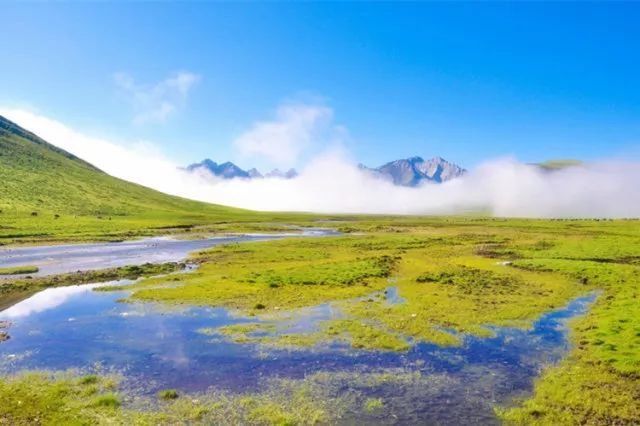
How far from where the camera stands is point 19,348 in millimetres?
28594

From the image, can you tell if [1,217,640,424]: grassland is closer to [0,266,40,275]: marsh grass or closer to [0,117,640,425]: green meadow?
[0,117,640,425]: green meadow

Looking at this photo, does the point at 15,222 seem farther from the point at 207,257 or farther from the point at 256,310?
the point at 256,310

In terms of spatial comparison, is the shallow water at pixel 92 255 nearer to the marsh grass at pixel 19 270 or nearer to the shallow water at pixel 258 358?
the marsh grass at pixel 19 270

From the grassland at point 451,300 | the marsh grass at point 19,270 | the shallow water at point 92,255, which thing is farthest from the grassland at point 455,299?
the marsh grass at point 19,270

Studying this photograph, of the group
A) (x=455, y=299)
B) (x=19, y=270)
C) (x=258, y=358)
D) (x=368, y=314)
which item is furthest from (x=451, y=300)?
(x=19, y=270)

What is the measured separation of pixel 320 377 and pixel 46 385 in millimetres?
14688

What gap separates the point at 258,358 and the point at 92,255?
202 feet

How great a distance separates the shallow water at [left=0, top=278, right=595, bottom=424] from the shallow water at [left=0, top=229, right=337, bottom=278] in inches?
1159

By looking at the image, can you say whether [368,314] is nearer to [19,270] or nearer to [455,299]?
[455,299]

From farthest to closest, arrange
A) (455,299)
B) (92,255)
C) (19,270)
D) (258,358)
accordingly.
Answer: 1. (92,255)
2. (19,270)
3. (455,299)
4. (258,358)

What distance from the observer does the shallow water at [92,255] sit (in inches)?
2537

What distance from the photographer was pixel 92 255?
76438 millimetres

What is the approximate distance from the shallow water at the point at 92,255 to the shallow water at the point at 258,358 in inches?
1159

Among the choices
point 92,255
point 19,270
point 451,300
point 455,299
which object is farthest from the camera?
point 92,255
